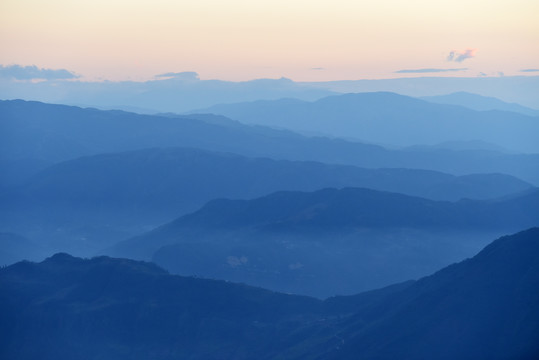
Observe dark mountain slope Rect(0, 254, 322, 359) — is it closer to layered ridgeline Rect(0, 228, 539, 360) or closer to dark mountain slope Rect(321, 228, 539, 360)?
layered ridgeline Rect(0, 228, 539, 360)

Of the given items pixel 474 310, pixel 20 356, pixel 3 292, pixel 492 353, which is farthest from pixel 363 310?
pixel 3 292

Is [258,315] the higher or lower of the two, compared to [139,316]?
lower

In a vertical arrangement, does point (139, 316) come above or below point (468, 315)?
below

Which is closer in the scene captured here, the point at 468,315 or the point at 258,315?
the point at 468,315

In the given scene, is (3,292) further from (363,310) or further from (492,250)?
(492,250)

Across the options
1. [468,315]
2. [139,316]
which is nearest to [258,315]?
[139,316]

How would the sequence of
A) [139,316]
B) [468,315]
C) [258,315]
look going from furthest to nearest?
[139,316] < [258,315] < [468,315]

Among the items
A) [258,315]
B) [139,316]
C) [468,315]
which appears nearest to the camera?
[468,315]

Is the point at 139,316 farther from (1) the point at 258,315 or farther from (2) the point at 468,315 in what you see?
(2) the point at 468,315

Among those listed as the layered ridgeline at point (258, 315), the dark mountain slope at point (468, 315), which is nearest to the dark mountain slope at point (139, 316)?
the layered ridgeline at point (258, 315)

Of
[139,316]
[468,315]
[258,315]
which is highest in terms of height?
[468,315]
